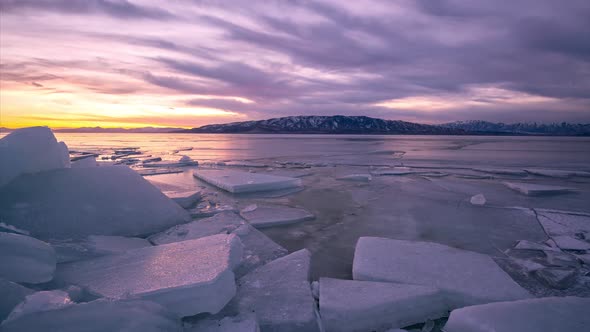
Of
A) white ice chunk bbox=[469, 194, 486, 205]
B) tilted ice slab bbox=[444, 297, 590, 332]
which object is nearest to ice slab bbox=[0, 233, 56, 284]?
tilted ice slab bbox=[444, 297, 590, 332]

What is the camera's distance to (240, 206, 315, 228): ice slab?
163 inches

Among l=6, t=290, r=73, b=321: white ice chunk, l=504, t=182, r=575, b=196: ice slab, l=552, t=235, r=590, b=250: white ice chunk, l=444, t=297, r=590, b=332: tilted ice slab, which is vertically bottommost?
l=552, t=235, r=590, b=250: white ice chunk

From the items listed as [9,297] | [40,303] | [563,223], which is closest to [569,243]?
[563,223]

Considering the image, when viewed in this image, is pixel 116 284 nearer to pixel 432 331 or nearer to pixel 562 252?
pixel 432 331

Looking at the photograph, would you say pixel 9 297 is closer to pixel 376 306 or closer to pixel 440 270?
pixel 376 306

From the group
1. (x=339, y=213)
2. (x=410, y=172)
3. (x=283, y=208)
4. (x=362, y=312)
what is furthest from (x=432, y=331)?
(x=410, y=172)

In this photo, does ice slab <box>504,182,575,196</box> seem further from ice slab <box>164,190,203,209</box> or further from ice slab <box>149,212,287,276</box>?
ice slab <box>164,190,203,209</box>

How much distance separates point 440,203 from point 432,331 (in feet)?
11.6

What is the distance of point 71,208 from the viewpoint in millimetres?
3400

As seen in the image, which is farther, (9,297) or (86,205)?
(86,205)

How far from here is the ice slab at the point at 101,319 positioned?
4.83 ft

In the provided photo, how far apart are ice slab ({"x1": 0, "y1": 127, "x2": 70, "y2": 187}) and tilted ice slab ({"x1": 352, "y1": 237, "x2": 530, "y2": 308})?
12.7 feet

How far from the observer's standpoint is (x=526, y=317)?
1.79m

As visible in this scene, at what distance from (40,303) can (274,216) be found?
116 inches
